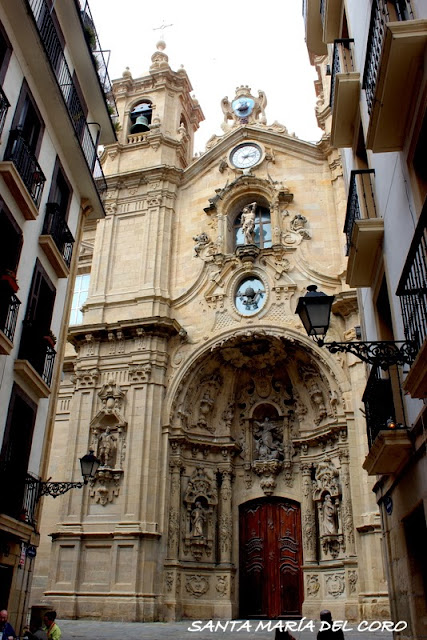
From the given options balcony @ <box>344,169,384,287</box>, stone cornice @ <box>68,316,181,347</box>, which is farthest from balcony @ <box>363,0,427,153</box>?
stone cornice @ <box>68,316,181,347</box>

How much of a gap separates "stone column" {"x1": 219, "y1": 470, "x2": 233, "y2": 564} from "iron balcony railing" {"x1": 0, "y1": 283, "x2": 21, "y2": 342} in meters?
10.1

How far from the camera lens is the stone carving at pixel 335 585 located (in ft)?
50.4

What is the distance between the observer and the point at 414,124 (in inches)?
231

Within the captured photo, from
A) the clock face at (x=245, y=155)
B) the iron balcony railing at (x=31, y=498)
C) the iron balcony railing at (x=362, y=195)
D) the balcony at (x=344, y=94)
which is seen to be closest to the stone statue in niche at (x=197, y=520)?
the iron balcony railing at (x=31, y=498)

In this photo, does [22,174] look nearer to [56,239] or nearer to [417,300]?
[56,239]

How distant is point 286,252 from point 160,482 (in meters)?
7.80

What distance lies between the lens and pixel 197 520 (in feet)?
55.7

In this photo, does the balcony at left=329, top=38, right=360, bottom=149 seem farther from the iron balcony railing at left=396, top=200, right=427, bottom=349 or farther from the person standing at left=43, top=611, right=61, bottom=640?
the person standing at left=43, top=611, right=61, bottom=640

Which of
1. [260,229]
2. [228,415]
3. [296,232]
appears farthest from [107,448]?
[296,232]

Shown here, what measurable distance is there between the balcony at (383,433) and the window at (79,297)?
14.8m

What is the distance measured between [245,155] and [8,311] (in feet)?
45.3

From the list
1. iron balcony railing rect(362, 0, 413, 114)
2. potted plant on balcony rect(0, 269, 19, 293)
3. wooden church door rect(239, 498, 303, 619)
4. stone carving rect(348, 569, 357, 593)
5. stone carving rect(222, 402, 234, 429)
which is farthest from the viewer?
stone carving rect(222, 402, 234, 429)

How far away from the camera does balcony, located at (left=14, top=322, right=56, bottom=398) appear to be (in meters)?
9.69

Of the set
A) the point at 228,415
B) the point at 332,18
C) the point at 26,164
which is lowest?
the point at 228,415
